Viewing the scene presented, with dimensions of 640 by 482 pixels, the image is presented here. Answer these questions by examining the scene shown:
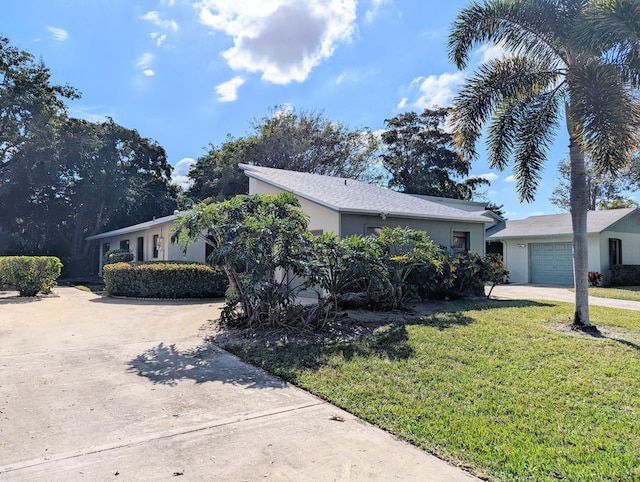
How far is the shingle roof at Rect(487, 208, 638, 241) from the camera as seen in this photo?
790 inches

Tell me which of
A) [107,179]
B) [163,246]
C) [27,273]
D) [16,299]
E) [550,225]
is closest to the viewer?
[16,299]

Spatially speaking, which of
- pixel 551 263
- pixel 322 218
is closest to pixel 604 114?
pixel 322 218

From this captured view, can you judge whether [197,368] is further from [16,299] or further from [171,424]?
[16,299]

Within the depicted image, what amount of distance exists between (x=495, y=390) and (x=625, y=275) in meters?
19.6

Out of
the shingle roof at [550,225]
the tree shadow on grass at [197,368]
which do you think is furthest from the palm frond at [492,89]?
the shingle roof at [550,225]

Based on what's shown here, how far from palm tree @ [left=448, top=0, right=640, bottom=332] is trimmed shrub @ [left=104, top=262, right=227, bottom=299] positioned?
28.9 ft

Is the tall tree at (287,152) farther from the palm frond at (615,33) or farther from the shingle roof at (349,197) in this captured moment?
the palm frond at (615,33)

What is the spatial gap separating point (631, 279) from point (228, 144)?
27.0m

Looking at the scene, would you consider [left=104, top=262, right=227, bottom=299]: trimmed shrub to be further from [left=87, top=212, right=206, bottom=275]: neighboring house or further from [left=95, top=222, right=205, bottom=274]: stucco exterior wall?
[left=87, top=212, right=206, bottom=275]: neighboring house

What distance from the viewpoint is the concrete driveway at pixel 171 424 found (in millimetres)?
3002

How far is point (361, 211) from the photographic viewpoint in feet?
→ 39.2

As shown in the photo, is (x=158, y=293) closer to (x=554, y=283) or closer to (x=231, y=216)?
(x=231, y=216)

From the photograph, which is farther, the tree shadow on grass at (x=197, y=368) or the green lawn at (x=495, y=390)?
the tree shadow on grass at (x=197, y=368)

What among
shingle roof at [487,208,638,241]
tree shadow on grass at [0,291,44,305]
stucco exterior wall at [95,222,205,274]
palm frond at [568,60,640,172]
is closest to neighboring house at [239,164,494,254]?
stucco exterior wall at [95,222,205,274]
